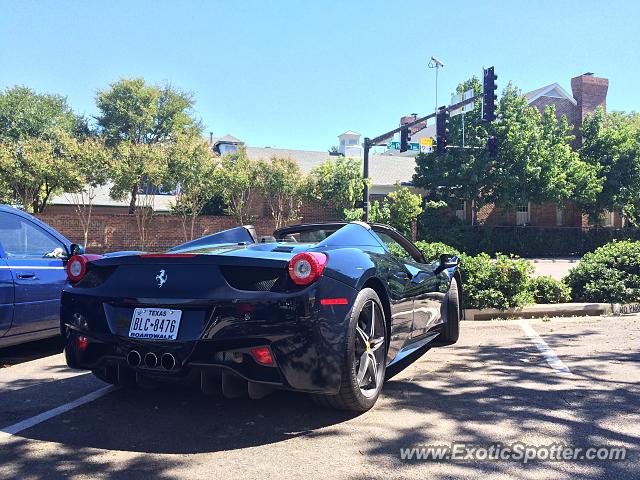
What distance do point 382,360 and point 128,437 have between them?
1.78 m

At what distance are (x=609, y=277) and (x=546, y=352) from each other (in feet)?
14.1

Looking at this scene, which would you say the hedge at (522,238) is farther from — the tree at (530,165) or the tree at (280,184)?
the tree at (280,184)

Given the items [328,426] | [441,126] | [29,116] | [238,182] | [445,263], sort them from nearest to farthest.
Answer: [328,426] → [445,263] → [441,126] → [238,182] → [29,116]

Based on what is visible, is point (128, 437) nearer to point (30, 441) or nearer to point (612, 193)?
point (30, 441)

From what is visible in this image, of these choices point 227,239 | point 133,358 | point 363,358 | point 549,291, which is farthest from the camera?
point 549,291

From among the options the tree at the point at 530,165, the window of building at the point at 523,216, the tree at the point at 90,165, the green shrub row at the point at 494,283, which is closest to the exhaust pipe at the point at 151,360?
the green shrub row at the point at 494,283

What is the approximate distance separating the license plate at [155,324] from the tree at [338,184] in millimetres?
23548

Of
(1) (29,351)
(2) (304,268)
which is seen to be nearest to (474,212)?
(1) (29,351)

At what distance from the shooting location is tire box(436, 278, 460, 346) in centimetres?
602

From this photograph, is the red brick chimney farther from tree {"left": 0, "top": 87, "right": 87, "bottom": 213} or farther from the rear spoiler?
the rear spoiler

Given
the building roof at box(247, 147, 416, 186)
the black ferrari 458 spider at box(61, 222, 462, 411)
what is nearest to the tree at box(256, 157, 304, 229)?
the building roof at box(247, 147, 416, 186)

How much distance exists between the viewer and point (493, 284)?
27.6ft

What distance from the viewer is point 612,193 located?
32.6 meters

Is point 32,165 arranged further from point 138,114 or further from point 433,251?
point 433,251
